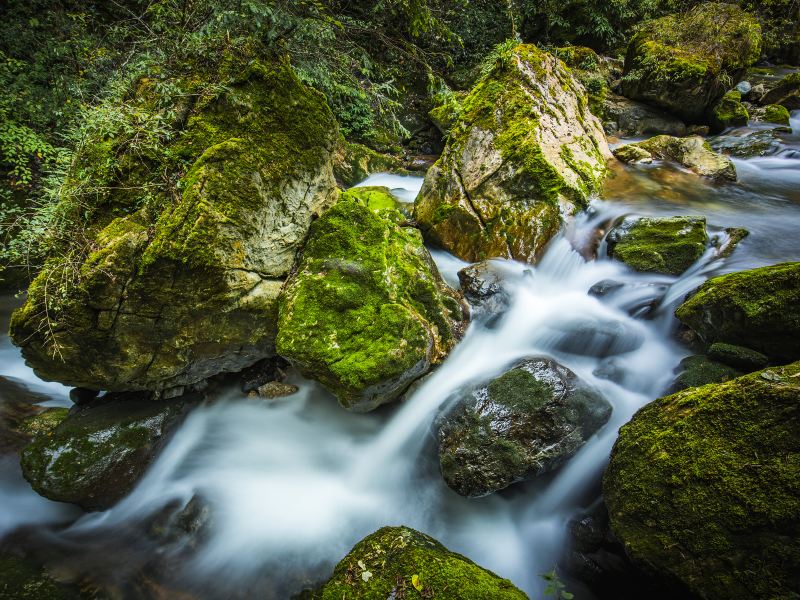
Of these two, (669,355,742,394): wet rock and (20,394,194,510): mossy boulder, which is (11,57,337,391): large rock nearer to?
(20,394,194,510): mossy boulder

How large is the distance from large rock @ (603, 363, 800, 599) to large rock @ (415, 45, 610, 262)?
12.1 feet

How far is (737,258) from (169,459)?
8.05 meters

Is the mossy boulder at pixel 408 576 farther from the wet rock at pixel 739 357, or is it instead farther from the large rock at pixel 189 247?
the wet rock at pixel 739 357

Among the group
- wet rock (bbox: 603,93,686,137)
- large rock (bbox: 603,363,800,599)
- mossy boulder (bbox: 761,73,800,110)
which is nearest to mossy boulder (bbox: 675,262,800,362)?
large rock (bbox: 603,363,800,599)

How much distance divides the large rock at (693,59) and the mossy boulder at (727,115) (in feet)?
1.20

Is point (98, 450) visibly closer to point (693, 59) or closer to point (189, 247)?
point (189, 247)

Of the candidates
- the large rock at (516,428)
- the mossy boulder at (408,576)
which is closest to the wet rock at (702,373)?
the large rock at (516,428)

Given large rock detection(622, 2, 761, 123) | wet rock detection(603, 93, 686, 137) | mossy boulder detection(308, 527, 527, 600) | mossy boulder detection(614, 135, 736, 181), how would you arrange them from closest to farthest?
mossy boulder detection(308, 527, 527, 600) → mossy boulder detection(614, 135, 736, 181) → large rock detection(622, 2, 761, 123) → wet rock detection(603, 93, 686, 137)

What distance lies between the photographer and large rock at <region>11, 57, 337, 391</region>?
10.7 ft

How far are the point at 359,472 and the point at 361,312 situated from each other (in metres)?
1.93

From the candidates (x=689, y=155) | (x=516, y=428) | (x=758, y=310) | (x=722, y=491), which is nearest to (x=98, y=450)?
(x=516, y=428)

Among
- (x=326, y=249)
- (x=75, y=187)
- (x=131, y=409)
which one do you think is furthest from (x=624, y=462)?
(x=75, y=187)

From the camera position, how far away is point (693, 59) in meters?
10.8

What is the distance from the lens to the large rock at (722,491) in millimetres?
2182
